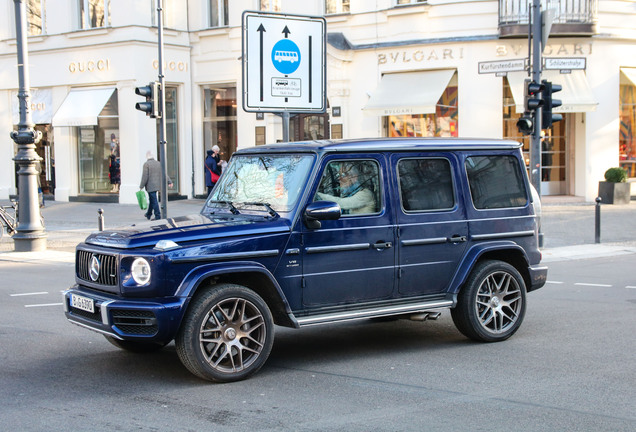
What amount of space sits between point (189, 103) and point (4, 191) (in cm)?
780

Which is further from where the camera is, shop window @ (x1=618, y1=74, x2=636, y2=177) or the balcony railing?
shop window @ (x1=618, y1=74, x2=636, y2=177)

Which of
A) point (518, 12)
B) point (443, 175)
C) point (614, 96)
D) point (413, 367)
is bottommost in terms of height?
point (413, 367)

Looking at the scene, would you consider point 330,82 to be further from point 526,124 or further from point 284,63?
point 284,63

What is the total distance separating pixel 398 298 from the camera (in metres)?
7.41

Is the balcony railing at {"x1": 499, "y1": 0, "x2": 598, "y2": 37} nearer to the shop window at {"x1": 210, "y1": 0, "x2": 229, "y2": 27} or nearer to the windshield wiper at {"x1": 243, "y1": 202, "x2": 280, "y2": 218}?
the shop window at {"x1": 210, "y1": 0, "x2": 229, "y2": 27}

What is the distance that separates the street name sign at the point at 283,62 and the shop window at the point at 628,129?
47.8ft

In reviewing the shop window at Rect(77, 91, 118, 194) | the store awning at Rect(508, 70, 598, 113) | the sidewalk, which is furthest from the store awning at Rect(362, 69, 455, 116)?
the shop window at Rect(77, 91, 118, 194)

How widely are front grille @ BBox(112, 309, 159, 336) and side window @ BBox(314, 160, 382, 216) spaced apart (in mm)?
1761

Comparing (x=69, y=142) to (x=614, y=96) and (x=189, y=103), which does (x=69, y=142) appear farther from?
(x=614, y=96)

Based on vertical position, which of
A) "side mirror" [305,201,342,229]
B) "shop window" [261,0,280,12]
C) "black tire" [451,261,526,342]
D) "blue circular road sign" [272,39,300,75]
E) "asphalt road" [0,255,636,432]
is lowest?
"asphalt road" [0,255,636,432]

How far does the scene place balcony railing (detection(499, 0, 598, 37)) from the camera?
76.3ft

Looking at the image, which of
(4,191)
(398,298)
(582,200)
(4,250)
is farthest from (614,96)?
(4,191)

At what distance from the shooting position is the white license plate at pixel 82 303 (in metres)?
6.56

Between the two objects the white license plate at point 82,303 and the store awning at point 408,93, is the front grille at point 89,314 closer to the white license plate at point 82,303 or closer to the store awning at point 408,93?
the white license plate at point 82,303
